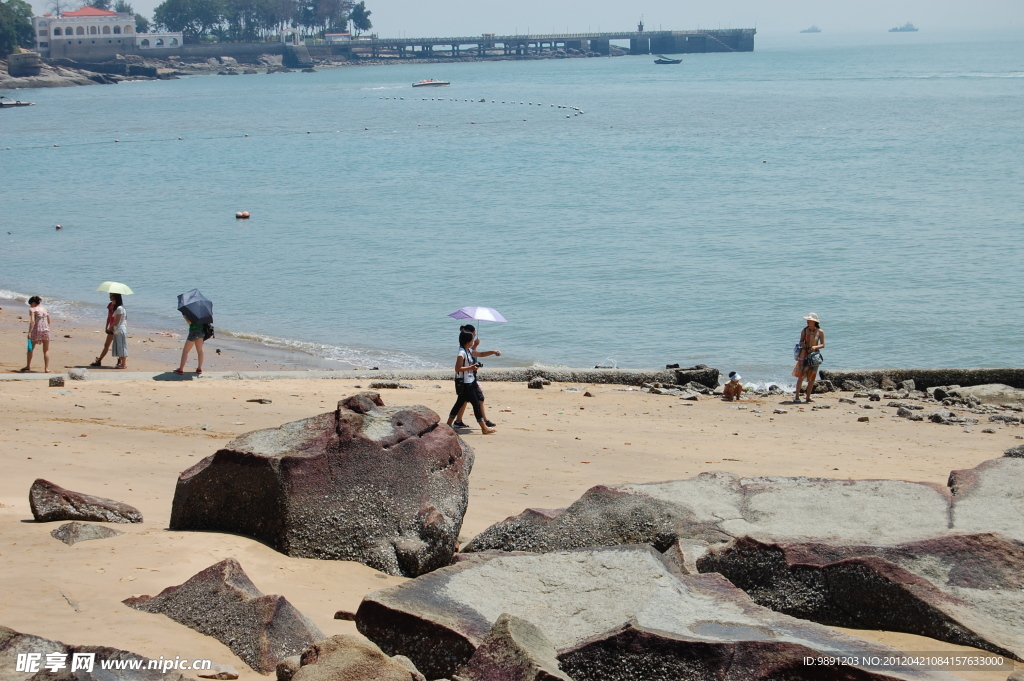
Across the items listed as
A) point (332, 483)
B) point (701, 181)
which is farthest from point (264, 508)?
point (701, 181)

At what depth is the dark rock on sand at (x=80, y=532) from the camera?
611 cm

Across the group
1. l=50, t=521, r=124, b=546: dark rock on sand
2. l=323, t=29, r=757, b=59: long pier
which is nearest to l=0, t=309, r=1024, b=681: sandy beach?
l=50, t=521, r=124, b=546: dark rock on sand

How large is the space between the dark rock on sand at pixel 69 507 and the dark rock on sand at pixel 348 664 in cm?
292

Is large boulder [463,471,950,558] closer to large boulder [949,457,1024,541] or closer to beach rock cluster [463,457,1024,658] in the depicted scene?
beach rock cluster [463,457,1024,658]

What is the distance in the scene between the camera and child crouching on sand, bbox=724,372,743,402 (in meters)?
14.3

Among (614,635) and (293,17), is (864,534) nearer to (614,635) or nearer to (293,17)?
(614,635)

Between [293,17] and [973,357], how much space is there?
19433cm

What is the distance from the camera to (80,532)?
6195 millimetres

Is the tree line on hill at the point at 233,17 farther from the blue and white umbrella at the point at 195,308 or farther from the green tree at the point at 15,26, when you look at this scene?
the blue and white umbrella at the point at 195,308

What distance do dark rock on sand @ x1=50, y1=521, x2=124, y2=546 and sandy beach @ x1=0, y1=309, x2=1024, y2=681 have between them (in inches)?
2.9

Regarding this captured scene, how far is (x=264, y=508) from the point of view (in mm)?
6184

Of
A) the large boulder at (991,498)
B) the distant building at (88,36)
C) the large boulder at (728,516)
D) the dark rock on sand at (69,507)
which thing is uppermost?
the distant building at (88,36)

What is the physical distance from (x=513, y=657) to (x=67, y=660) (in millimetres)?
1778

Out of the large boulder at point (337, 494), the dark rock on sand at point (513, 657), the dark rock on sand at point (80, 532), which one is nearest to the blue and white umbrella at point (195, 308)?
the large boulder at point (337, 494)
